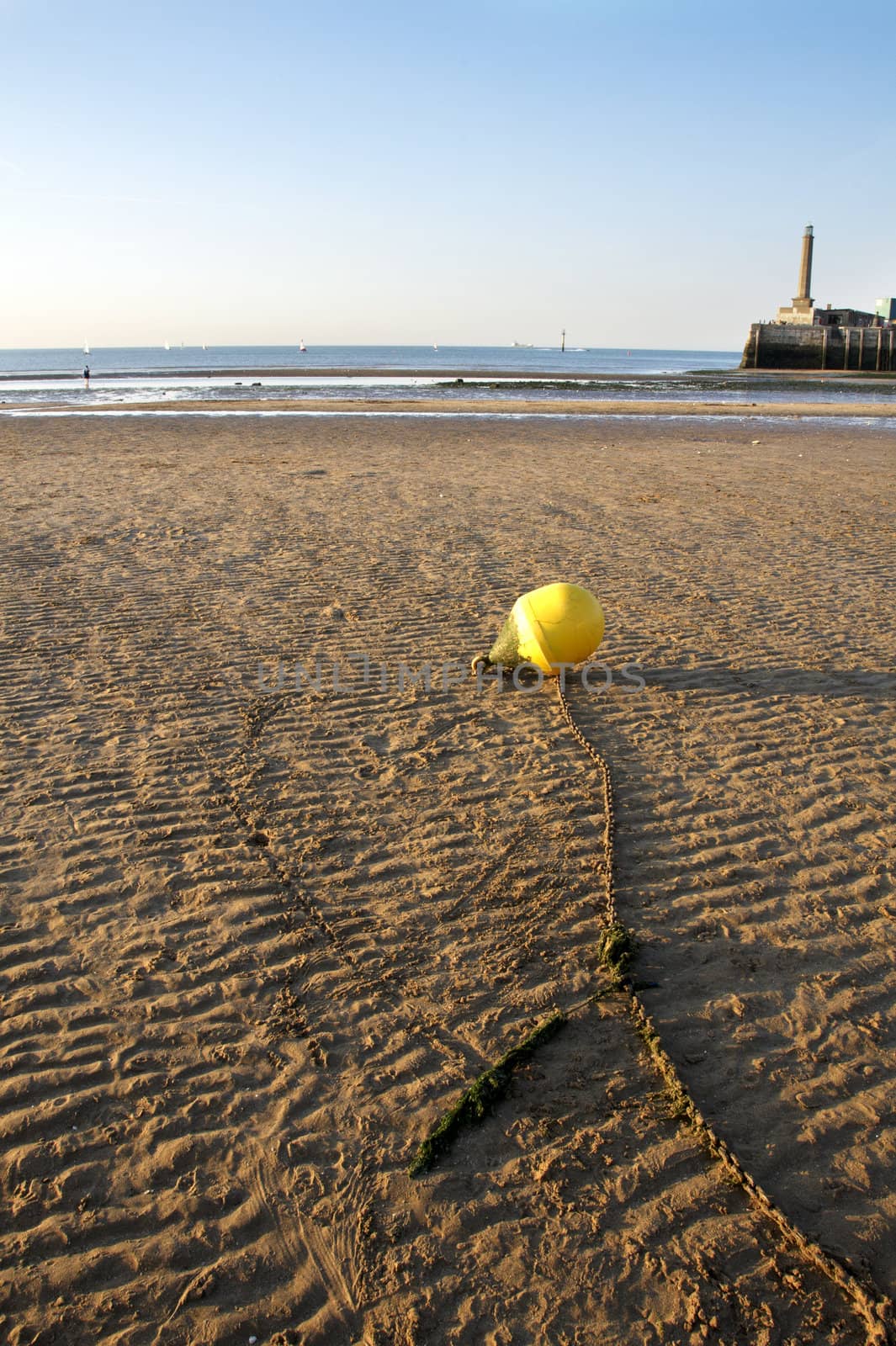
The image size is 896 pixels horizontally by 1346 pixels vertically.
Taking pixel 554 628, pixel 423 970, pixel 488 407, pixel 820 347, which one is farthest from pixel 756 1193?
pixel 820 347

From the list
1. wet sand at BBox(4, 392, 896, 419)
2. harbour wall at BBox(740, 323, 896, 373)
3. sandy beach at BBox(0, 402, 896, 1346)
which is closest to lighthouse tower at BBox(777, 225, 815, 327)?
harbour wall at BBox(740, 323, 896, 373)

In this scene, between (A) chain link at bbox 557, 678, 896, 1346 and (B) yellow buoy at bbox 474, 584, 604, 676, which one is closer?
(A) chain link at bbox 557, 678, 896, 1346

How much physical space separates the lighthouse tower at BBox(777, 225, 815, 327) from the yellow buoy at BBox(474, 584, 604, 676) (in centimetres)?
7170

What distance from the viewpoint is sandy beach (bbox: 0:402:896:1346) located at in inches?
90.4

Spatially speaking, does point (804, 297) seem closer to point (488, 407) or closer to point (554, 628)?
point (488, 407)

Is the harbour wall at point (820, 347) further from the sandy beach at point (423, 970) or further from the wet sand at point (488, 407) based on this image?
the sandy beach at point (423, 970)

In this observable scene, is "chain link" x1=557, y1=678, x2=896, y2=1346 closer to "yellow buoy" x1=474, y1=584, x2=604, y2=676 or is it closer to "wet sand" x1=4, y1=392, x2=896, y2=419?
"yellow buoy" x1=474, y1=584, x2=604, y2=676

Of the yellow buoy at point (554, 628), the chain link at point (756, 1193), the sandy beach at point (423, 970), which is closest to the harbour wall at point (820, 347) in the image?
the sandy beach at point (423, 970)

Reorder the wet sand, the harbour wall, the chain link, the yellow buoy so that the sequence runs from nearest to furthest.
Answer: the chain link → the yellow buoy → the wet sand → the harbour wall

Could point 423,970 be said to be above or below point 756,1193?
above

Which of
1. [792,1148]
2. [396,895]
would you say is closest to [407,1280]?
[792,1148]

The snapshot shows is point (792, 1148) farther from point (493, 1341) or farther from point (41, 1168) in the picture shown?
point (41, 1168)

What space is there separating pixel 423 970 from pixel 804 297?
78428mm

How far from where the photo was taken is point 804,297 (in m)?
69.8
